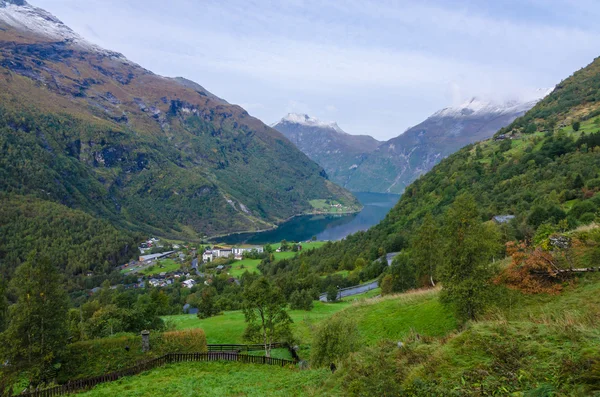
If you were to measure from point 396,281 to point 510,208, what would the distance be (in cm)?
2821

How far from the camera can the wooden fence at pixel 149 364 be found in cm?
1673

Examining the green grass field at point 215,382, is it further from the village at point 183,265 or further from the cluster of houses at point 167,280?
the cluster of houses at point 167,280

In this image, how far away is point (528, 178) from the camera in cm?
6050

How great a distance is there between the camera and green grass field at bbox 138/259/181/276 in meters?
139

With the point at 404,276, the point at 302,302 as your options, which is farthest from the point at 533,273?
the point at 302,302

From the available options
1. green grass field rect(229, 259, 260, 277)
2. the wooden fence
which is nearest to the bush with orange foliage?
the wooden fence

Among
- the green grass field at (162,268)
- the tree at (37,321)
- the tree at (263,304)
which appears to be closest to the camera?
the tree at (37,321)

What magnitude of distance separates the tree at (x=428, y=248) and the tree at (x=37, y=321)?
32.3 metres

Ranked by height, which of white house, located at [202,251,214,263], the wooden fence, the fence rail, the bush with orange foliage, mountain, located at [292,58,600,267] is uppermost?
mountain, located at [292,58,600,267]

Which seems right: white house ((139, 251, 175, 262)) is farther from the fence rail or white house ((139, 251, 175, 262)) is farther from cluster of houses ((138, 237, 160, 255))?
the fence rail

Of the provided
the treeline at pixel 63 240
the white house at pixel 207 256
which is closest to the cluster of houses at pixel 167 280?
the white house at pixel 207 256

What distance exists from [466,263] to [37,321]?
2468 cm

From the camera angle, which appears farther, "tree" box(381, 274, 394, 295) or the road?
the road

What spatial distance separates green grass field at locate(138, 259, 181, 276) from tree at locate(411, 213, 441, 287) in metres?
125
